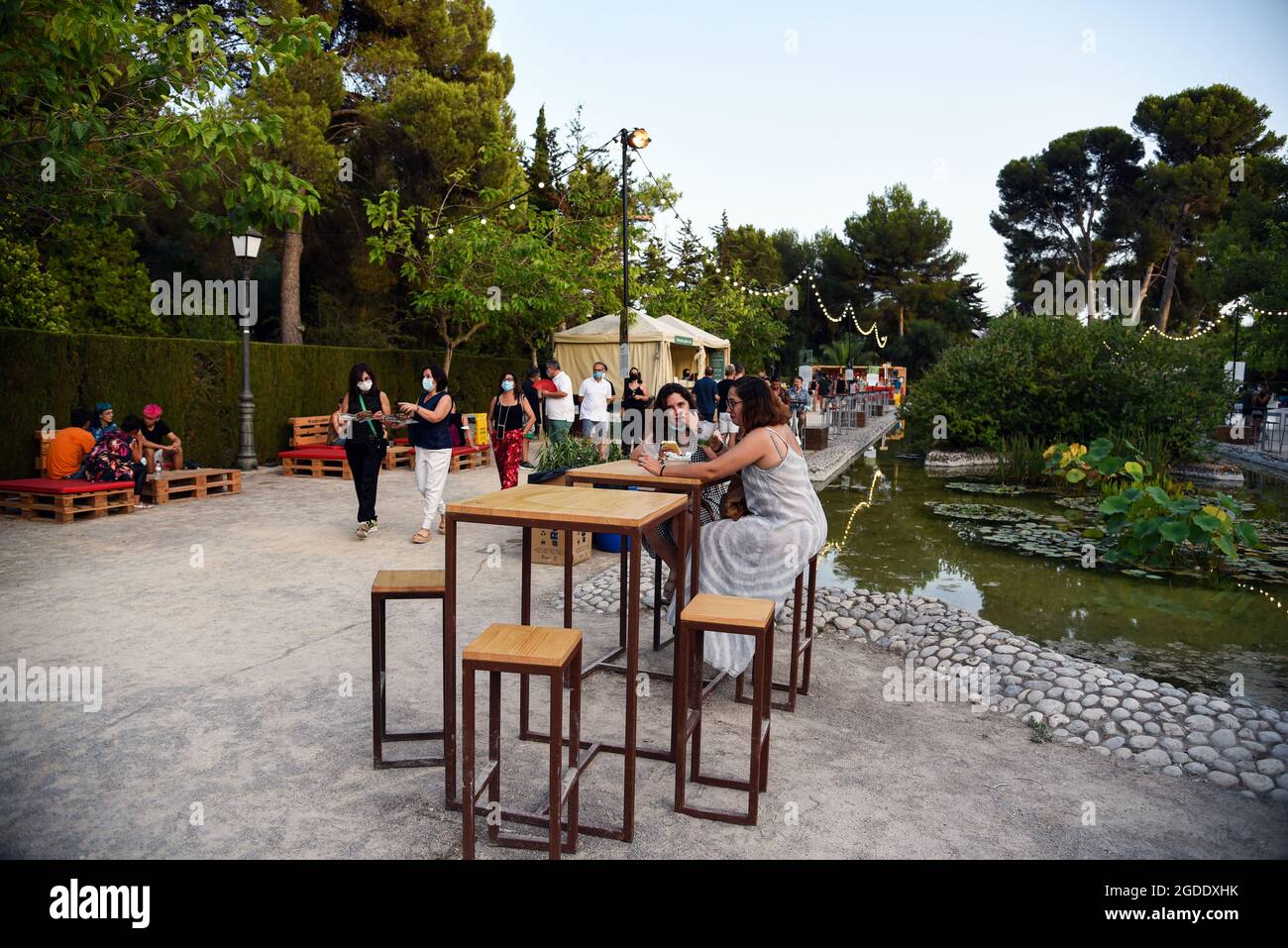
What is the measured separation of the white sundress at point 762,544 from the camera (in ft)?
14.8

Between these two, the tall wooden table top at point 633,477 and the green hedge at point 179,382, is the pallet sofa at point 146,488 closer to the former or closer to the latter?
the green hedge at point 179,382

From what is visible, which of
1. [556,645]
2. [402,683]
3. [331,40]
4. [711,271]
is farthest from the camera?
[711,271]

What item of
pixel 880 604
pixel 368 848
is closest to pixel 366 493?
pixel 880 604

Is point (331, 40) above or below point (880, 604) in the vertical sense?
above

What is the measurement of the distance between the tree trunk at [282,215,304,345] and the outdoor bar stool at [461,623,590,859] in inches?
691

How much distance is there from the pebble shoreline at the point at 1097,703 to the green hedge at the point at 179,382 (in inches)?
334

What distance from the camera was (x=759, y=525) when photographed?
182 inches

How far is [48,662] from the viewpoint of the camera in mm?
4812

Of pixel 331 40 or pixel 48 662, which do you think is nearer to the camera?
pixel 48 662

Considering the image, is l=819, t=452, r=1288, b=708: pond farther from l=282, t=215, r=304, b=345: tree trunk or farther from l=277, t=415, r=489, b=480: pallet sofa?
l=282, t=215, r=304, b=345: tree trunk

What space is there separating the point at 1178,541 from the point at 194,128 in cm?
880

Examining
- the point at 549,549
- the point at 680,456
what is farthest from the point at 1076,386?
the point at 680,456
